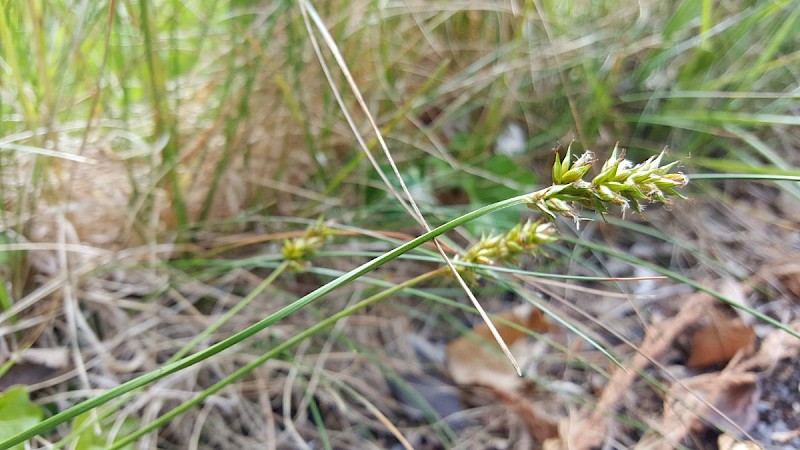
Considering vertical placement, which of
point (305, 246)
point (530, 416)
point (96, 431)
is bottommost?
point (530, 416)

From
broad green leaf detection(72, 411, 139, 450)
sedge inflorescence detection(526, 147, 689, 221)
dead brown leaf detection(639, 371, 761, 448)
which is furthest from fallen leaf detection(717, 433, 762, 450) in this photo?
broad green leaf detection(72, 411, 139, 450)

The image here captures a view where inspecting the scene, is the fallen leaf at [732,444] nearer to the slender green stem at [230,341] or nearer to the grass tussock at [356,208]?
the grass tussock at [356,208]

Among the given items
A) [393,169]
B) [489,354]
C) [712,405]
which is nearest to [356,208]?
[489,354]

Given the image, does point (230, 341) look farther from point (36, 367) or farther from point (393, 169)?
point (36, 367)

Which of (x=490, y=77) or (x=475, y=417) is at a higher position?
(x=490, y=77)

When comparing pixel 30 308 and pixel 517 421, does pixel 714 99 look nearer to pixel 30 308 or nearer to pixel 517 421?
pixel 517 421

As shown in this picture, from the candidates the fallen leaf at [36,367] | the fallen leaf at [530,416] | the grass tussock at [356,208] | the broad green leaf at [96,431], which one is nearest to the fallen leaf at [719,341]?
the grass tussock at [356,208]

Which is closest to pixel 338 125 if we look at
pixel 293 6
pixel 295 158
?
pixel 295 158
